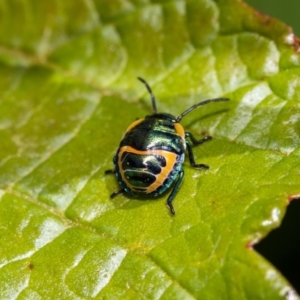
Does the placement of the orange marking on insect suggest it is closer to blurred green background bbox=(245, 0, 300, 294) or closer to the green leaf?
the green leaf

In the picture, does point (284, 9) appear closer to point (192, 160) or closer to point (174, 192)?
point (192, 160)

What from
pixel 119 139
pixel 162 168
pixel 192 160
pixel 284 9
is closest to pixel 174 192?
pixel 162 168

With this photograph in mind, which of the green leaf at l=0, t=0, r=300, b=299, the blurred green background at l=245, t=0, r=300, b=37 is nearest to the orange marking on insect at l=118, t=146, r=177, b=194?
the green leaf at l=0, t=0, r=300, b=299

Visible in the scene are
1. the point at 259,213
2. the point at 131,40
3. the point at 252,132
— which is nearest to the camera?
the point at 259,213

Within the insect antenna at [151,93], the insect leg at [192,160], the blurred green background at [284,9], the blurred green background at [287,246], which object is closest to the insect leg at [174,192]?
the insect leg at [192,160]

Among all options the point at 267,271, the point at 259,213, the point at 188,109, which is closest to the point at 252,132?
the point at 188,109

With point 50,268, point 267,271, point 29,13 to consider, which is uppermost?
point 29,13

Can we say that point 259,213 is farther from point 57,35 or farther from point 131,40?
point 57,35
